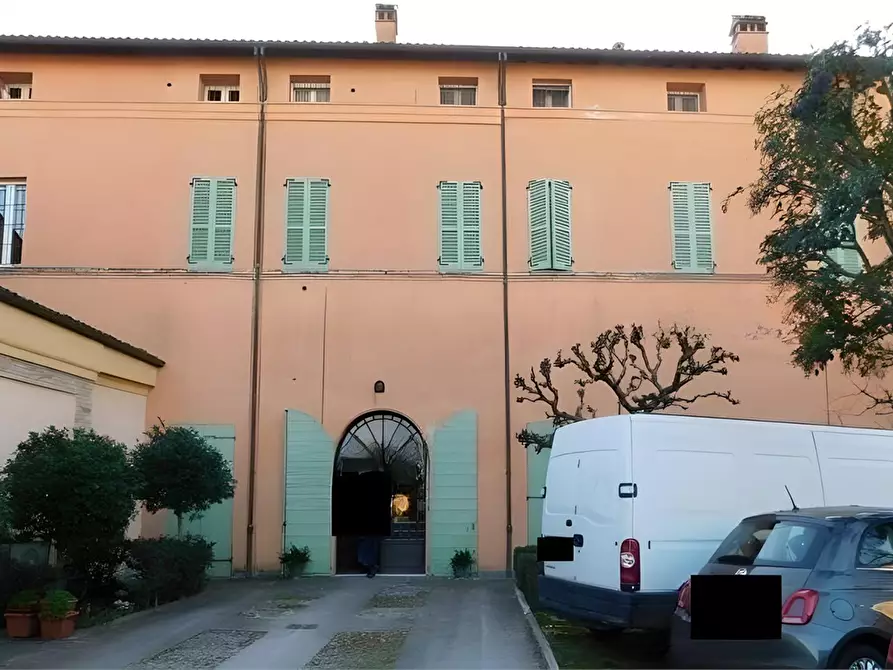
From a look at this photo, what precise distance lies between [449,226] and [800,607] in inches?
420

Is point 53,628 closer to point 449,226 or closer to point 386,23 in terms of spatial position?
point 449,226

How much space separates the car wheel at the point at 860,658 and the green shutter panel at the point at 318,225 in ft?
36.7

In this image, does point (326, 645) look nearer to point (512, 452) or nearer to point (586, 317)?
point (512, 452)

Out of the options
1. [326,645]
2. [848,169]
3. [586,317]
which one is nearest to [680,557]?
[326,645]

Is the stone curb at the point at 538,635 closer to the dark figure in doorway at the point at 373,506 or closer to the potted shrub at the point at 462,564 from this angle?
the potted shrub at the point at 462,564

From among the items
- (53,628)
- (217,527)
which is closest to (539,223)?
(217,527)

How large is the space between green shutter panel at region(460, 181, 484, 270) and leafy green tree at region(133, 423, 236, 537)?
226 inches

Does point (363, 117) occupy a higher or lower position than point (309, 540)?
higher

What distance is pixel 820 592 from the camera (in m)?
5.48

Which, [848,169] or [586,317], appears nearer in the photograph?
[848,169]

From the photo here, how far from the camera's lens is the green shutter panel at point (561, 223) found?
49.6ft

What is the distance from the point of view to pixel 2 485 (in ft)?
24.7

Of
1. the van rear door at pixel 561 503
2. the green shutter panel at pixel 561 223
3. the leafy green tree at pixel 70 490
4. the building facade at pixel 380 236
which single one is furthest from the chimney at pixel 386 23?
the van rear door at pixel 561 503

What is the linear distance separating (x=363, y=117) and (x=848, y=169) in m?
9.24
